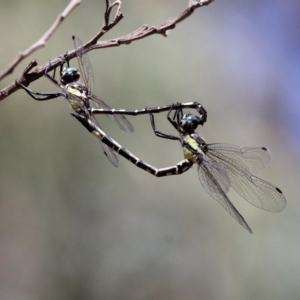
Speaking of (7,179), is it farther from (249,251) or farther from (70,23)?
(249,251)

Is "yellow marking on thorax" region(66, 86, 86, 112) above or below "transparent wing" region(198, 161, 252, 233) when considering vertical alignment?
below

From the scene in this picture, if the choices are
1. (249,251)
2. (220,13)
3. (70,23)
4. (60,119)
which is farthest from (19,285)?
(220,13)

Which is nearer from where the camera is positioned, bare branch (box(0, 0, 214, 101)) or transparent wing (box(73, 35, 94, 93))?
bare branch (box(0, 0, 214, 101))

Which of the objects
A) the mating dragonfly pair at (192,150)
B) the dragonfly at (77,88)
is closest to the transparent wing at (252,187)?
the mating dragonfly pair at (192,150)

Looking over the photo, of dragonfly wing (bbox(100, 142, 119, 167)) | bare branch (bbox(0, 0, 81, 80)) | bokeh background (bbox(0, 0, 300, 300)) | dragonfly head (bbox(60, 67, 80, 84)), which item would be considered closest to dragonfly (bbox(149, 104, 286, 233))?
dragonfly wing (bbox(100, 142, 119, 167))

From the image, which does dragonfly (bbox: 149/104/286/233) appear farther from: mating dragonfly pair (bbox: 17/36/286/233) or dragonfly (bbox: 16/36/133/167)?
dragonfly (bbox: 16/36/133/167)

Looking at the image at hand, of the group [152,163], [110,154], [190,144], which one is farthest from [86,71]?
[152,163]

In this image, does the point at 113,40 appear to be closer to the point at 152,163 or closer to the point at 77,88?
the point at 77,88
